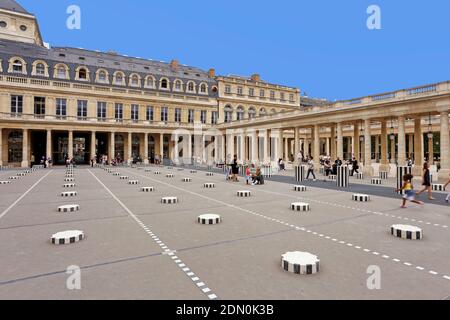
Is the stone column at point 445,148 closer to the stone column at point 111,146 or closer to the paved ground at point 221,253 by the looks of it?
the paved ground at point 221,253

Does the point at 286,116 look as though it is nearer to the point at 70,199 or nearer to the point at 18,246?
the point at 70,199

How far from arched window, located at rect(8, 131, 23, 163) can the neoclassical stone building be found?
0.13 m

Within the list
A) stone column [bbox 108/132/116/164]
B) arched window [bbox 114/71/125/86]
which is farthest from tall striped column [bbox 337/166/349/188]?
arched window [bbox 114/71/125/86]

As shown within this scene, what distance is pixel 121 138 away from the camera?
180 feet

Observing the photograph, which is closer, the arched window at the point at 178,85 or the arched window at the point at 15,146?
the arched window at the point at 15,146

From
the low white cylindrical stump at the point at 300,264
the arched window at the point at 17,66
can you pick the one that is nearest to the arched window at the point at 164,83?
the arched window at the point at 17,66


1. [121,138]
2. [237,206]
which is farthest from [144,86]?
[237,206]

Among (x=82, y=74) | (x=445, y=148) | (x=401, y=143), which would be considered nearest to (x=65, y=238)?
(x=445, y=148)

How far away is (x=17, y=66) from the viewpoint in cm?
4372

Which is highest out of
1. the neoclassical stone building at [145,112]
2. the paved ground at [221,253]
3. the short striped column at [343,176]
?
the neoclassical stone building at [145,112]

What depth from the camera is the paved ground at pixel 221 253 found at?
4164mm

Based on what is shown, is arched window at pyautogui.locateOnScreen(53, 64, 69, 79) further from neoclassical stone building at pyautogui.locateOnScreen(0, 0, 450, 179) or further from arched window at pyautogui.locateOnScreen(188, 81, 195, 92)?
arched window at pyautogui.locateOnScreen(188, 81, 195, 92)

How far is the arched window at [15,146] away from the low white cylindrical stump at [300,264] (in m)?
53.4
